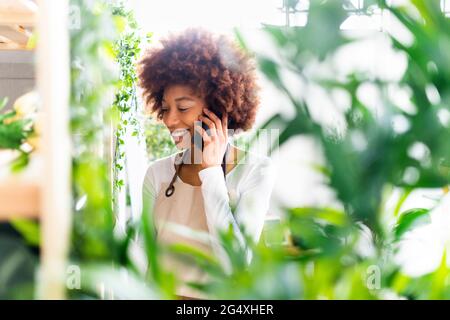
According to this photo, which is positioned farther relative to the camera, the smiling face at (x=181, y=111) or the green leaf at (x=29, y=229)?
the smiling face at (x=181, y=111)

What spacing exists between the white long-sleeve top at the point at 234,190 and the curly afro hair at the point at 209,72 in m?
0.06

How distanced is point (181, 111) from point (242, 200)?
0.15 m

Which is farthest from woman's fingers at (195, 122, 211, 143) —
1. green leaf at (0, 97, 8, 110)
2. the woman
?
green leaf at (0, 97, 8, 110)

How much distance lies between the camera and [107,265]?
44 cm

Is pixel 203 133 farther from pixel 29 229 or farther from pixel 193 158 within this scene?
pixel 29 229

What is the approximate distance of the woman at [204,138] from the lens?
632 millimetres

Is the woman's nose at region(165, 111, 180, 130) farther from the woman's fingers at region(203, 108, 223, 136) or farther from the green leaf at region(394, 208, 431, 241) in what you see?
the green leaf at region(394, 208, 431, 241)

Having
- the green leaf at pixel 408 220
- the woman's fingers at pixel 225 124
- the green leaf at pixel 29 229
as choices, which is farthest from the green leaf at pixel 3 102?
the green leaf at pixel 408 220

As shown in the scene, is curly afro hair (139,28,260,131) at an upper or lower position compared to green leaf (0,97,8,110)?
upper

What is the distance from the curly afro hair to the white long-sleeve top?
0.06 m

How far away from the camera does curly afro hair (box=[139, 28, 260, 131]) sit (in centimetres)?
63

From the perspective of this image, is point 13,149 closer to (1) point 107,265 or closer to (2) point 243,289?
(1) point 107,265

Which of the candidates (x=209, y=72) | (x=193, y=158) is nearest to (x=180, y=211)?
(x=193, y=158)

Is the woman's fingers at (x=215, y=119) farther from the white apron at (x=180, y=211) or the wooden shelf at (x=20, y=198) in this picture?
the wooden shelf at (x=20, y=198)
